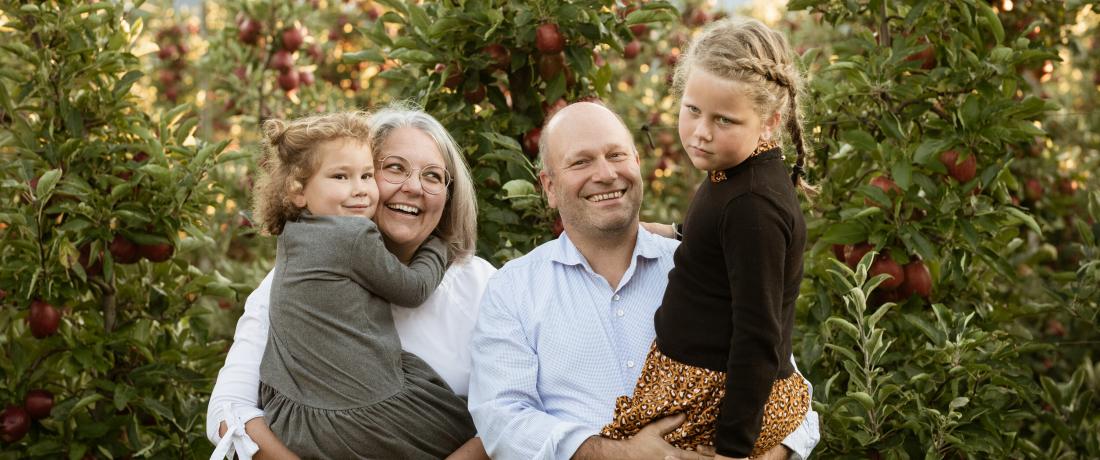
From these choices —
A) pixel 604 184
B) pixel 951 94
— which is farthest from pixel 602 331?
pixel 951 94

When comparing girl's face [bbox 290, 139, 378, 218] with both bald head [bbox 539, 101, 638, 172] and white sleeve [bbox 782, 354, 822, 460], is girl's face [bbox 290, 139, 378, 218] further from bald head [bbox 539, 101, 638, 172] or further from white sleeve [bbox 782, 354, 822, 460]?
white sleeve [bbox 782, 354, 822, 460]

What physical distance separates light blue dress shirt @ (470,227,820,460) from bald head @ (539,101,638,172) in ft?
0.72

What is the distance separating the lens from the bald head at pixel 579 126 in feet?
7.90

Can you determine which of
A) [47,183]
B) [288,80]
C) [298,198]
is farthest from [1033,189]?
[47,183]

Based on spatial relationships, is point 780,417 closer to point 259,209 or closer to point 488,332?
point 488,332

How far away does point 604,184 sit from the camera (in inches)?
93.1

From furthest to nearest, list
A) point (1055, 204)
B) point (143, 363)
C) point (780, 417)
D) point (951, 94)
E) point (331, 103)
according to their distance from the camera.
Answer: point (1055, 204) < point (331, 103) < point (143, 363) < point (951, 94) < point (780, 417)

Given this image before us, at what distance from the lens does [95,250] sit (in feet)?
9.91

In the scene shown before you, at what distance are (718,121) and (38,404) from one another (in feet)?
7.42

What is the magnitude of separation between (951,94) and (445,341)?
5.26 feet

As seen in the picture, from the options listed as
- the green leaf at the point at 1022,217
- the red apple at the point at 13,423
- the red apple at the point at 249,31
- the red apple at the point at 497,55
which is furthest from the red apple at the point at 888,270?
the red apple at the point at 249,31

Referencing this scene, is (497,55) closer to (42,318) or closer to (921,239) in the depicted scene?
(921,239)

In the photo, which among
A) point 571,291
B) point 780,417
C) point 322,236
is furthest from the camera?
point 571,291

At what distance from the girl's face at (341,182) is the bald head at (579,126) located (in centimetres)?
42
